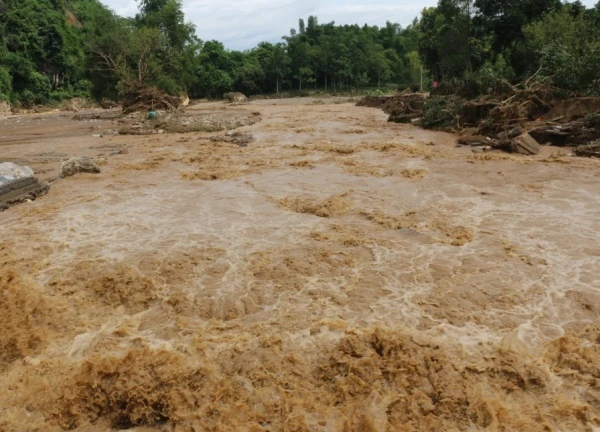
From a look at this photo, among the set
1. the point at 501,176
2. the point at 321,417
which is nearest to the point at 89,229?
the point at 321,417

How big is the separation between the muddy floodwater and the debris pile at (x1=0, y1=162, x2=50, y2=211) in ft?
0.78

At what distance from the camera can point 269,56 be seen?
245 ft

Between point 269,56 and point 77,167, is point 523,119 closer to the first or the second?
point 77,167

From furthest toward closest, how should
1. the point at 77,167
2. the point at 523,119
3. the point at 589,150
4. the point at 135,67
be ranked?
the point at 135,67 → the point at 523,119 → the point at 589,150 → the point at 77,167

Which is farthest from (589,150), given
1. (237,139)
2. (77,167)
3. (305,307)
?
(77,167)

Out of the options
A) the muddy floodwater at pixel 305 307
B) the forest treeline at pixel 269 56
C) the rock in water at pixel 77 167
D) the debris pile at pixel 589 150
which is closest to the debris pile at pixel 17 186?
the muddy floodwater at pixel 305 307

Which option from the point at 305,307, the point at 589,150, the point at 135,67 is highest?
the point at 135,67

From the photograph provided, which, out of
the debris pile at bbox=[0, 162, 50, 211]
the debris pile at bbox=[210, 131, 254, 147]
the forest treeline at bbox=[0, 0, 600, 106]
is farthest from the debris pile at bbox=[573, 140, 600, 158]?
the debris pile at bbox=[0, 162, 50, 211]

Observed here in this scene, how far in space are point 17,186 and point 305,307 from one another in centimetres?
748

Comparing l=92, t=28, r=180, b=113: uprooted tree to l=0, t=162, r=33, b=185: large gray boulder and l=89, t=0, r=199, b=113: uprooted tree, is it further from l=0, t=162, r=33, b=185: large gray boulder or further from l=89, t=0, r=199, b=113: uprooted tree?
l=0, t=162, r=33, b=185: large gray boulder

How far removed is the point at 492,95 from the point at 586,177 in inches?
377

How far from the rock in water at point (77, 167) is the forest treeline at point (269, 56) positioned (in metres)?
15.7

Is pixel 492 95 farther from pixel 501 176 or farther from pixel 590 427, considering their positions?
pixel 590 427

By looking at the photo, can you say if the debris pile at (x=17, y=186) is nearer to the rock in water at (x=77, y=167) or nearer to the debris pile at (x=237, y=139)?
the rock in water at (x=77, y=167)
